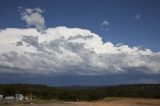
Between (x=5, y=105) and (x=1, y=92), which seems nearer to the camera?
(x=5, y=105)

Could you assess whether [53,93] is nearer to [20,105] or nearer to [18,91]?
[18,91]

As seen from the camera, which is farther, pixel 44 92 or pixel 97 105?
pixel 44 92

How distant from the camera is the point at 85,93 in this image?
95750 mm

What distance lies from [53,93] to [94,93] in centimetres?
1114

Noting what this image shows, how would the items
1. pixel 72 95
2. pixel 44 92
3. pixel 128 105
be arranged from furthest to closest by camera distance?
pixel 44 92
pixel 72 95
pixel 128 105

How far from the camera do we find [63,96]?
301ft

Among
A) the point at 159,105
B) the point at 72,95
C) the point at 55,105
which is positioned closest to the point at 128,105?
the point at 159,105

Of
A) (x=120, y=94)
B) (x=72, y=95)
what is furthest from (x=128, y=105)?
(x=120, y=94)

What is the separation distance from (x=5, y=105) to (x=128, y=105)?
68.6 feet

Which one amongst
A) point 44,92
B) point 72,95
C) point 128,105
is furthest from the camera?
point 44,92

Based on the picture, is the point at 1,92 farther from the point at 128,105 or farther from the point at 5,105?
the point at 128,105

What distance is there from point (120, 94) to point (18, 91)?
28.8 m

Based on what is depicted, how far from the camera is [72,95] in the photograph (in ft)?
301

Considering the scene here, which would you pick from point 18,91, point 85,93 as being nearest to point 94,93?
point 85,93
